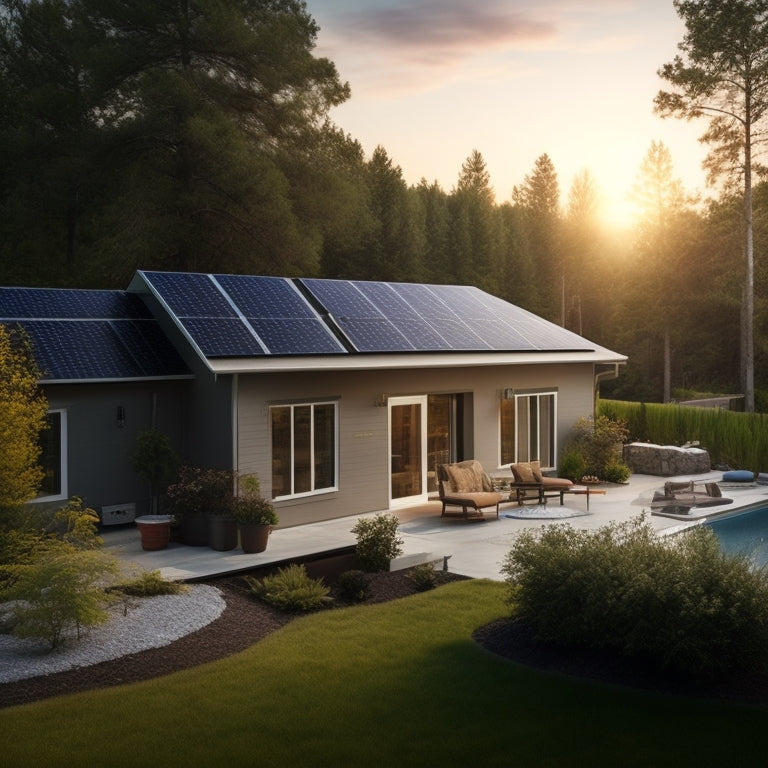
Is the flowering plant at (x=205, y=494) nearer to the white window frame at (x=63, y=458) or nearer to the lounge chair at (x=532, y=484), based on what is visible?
the white window frame at (x=63, y=458)

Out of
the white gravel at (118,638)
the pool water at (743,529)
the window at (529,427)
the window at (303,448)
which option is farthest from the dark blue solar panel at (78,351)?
the pool water at (743,529)

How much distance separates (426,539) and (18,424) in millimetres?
6197

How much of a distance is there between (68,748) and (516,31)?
17.0 metres

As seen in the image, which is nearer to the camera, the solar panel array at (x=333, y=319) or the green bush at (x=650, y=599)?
the green bush at (x=650, y=599)

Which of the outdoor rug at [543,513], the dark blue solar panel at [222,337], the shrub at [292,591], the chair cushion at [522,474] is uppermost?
the dark blue solar panel at [222,337]

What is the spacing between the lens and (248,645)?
871 cm

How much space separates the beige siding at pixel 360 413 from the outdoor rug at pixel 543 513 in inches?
73.3

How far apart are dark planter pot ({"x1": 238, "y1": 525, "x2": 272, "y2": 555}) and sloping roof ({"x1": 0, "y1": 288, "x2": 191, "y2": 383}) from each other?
3.06 m

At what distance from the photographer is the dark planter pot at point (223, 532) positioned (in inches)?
499

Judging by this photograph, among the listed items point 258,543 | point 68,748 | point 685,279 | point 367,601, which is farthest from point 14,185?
point 685,279

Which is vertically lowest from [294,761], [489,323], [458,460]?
[294,761]

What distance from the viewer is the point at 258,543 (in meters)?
12.5

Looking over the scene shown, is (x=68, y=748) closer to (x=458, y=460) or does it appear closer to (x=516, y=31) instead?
(x=458, y=460)

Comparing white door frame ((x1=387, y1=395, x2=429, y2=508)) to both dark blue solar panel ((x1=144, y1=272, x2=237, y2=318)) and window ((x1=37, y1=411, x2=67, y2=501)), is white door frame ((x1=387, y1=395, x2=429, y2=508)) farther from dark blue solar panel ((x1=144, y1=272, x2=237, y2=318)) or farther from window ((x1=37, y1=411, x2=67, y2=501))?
window ((x1=37, y1=411, x2=67, y2=501))
